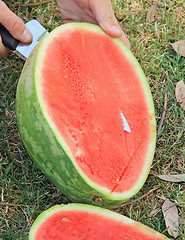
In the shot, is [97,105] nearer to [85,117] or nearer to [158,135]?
[85,117]

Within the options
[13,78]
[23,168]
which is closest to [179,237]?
[23,168]

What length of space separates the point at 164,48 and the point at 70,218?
1.29m

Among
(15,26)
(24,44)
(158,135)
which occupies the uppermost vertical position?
(15,26)

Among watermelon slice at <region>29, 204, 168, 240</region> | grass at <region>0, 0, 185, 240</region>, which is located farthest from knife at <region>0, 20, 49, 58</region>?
watermelon slice at <region>29, 204, 168, 240</region>

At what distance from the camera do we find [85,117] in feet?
4.71

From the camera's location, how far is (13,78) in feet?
6.64

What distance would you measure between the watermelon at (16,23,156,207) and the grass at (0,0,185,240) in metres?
0.27

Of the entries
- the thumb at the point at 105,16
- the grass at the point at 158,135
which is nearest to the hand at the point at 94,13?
the thumb at the point at 105,16

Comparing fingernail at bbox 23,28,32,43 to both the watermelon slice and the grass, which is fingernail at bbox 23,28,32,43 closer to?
the grass

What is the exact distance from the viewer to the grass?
1.67m

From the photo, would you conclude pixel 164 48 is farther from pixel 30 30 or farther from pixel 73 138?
pixel 73 138

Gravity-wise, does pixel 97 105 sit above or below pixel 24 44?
below

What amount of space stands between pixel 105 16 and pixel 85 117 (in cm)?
68

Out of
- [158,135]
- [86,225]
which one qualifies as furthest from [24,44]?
[86,225]
